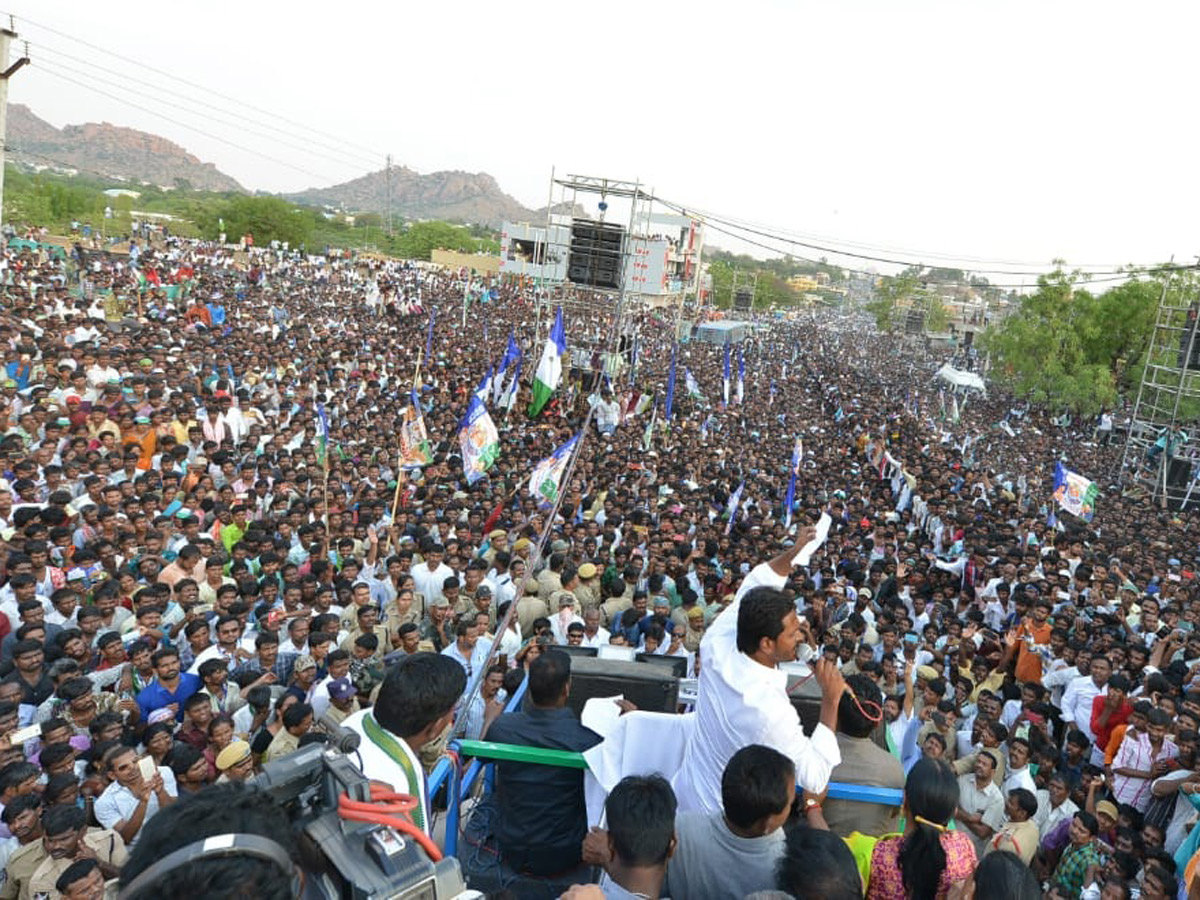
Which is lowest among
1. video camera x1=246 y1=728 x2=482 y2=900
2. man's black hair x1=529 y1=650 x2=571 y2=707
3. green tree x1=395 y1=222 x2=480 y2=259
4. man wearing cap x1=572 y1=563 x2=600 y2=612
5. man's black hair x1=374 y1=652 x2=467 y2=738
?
man wearing cap x1=572 y1=563 x2=600 y2=612

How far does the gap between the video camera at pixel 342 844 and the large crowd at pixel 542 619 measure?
268 mm

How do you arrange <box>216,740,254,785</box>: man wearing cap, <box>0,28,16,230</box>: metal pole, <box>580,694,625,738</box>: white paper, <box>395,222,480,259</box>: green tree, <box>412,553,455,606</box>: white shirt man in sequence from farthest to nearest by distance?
1. <box>395,222,480,259</box>: green tree
2. <box>0,28,16,230</box>: metal pole
3. <box>412,553,455,606</box>: white shirt man
4. <box>216,740,254,785</box>: man wearing cap
5. <box>580,694,625,738</box>: white paper

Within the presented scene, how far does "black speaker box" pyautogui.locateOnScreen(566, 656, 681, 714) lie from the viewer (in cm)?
314

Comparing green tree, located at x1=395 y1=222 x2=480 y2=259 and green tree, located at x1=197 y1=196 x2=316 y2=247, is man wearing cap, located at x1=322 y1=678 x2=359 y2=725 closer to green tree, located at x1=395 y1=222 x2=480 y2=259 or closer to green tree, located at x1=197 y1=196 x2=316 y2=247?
green tree, located at x1=197 y1=196 x2=316 y2=247

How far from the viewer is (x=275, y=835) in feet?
4.49

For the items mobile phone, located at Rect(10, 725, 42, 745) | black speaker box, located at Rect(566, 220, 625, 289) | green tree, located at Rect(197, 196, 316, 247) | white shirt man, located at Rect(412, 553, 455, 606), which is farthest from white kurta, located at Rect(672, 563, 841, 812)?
green tree, located at Rect(197, 196, 316, 247)

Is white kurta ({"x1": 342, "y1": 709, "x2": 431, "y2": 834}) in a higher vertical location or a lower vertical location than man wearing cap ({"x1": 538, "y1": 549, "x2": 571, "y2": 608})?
higher

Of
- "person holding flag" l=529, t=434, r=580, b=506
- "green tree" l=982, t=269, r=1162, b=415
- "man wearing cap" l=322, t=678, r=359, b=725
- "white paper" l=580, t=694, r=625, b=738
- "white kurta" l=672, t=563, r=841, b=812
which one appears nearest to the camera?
"white kurta" l=672, t=563, r=841, b=812

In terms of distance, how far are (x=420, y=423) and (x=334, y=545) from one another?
74.9 inches

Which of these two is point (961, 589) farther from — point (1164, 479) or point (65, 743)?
point (1164, 479)

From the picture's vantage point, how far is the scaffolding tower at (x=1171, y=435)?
56.9 ft

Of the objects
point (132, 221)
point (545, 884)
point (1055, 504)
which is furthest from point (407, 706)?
point (132, 221)

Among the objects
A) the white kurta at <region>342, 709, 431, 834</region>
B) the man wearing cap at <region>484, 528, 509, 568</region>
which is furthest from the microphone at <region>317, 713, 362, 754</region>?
the man wearing cap at <region>484, 528, 509, 568</region>

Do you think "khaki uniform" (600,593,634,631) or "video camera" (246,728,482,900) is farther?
"khaki uniform" (600,593,634,631)
